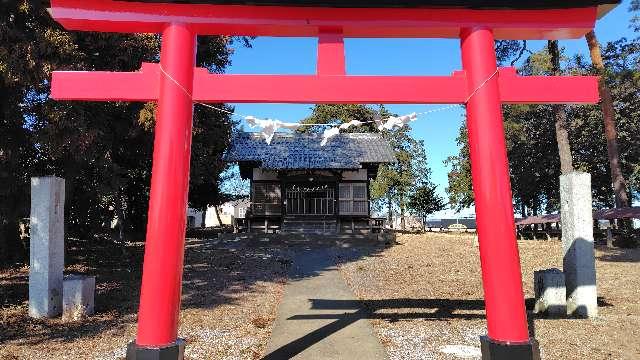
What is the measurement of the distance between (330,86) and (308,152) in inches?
753

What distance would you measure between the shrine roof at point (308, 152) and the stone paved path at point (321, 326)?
40.6 ft

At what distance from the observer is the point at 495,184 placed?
13.8 feet

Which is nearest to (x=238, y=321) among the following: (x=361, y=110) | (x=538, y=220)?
(x=538, y=220)

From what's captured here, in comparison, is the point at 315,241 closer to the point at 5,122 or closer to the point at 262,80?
the point at 5,122

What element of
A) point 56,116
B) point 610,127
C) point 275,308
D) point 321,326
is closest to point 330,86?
point 321,326

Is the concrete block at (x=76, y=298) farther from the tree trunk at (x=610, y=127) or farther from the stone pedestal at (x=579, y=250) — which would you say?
the tree trunk at (x=610, y=127)

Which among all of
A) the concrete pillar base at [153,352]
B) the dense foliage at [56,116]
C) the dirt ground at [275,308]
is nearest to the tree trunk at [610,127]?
the dirt ground at [275,308]

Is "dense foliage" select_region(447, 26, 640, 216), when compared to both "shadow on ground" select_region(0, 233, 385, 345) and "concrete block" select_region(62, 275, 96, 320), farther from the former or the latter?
"concrete block" select_region(62, 275, 96, 320)

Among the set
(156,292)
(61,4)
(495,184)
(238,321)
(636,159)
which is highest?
(636,159)

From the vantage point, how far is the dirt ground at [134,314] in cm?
546

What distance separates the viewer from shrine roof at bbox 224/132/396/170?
22.5m

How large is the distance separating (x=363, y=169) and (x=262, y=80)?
64.7ft

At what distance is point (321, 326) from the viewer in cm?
632

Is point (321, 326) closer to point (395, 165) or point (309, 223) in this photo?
point (309, 223)
